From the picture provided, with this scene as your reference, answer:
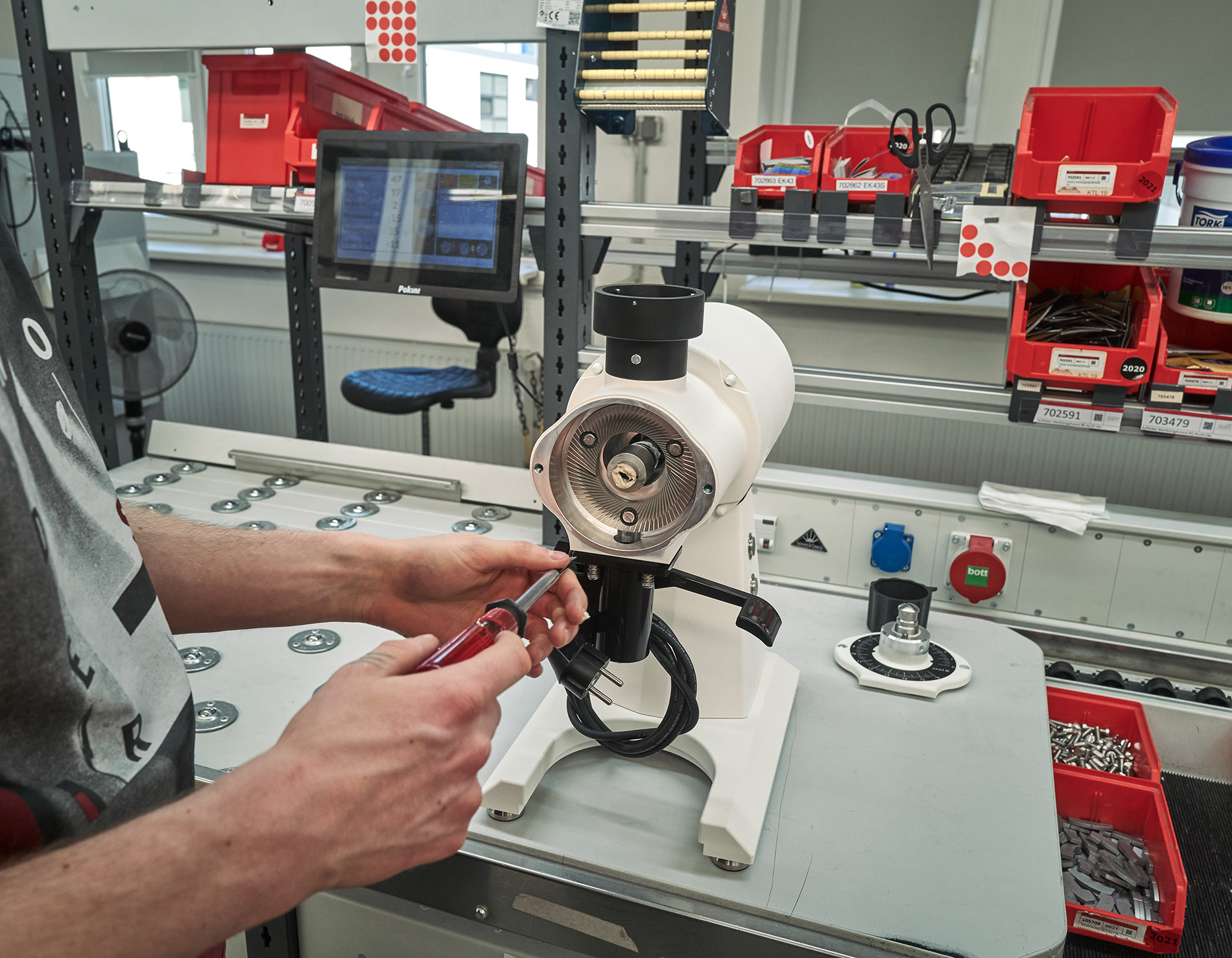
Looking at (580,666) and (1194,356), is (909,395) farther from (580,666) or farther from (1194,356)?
(580,666)

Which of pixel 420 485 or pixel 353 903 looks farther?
pixel 420 485

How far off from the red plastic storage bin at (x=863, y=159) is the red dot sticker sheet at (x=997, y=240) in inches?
4.2

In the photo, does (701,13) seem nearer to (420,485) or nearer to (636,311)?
(636,311)

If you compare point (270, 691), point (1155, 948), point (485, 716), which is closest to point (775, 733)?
point (485, 716)

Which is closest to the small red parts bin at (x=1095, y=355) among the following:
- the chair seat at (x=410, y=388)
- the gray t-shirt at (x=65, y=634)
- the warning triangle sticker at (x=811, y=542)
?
the warning triangle sticker at (x=811, y=542)

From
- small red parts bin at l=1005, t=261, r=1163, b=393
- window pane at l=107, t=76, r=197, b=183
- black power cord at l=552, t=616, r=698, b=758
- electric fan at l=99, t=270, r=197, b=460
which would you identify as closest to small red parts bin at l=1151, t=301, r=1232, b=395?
small red parts bin at l=1005, t=261, r=1163, b=393

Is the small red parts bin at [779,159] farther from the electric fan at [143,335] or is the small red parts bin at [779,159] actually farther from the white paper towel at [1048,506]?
the electric fan at [143,335]

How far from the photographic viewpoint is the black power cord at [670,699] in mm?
770

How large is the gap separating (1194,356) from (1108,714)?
575 mm

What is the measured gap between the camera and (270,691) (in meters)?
1.06

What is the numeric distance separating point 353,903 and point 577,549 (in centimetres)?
44

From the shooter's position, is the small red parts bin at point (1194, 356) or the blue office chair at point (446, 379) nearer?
the small red parts bin at point (1194, 356)

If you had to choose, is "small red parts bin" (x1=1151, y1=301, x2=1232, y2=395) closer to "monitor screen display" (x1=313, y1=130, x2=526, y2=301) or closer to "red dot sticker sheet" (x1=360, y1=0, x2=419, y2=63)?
"monitor screen display" (x1=313, y1=130, x2=526, y2=301)

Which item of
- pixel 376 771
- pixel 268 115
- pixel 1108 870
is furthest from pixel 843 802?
pixel 268 115
